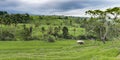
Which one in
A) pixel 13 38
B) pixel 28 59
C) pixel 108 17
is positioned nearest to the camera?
pixel 28 59

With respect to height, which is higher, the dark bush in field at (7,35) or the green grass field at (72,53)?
the green grass field at (72,53)

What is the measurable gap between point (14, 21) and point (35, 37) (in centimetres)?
1966

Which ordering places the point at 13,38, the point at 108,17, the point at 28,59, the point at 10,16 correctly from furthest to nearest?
the point at 10,16 < the point at 13,38 < the point at 108,17 < the point at 28,59

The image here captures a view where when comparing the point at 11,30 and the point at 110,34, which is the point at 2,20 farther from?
the point at 110,34

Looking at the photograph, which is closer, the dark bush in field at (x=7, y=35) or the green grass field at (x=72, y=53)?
the green grass field at (x=72, y=53)

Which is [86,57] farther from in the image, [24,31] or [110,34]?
[24,31]

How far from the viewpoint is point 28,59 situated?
55781mm

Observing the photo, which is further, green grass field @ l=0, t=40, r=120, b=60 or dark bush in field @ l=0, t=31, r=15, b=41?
dark bush in field @ l=0, t=31, r=15, b=41

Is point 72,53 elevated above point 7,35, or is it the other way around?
point 72,53

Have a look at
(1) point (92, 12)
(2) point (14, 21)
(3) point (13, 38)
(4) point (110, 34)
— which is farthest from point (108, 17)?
(2) point (14, 21)

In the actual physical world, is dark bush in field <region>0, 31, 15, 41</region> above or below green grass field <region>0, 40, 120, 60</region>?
below

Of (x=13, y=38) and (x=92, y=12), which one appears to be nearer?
(x=92, y=12)

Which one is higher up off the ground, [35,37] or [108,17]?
[108,17]

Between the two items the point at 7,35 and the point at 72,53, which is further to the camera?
the point at 7,35
